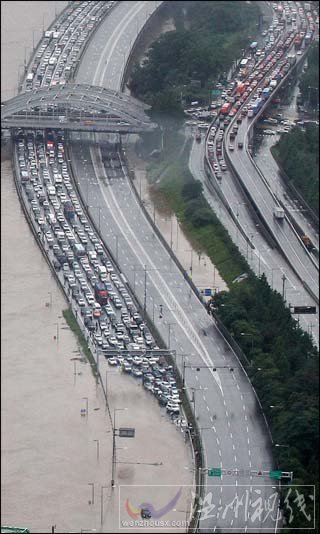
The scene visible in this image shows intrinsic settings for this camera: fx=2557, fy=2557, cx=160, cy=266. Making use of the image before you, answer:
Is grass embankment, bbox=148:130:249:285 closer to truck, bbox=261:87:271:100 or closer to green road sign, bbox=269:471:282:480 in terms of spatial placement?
truck, bbox=261:87:271:100

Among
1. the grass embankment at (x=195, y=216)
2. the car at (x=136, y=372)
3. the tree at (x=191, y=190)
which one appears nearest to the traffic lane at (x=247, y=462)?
the car at (x=136, y=372)

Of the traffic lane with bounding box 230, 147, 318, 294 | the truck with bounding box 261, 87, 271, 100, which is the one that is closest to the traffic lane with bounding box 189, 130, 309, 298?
the traffic lane with bounding box 230, 147, 318, 294

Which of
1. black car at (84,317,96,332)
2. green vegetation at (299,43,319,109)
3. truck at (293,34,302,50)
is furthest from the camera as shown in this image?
truck at (293,34,302,50)

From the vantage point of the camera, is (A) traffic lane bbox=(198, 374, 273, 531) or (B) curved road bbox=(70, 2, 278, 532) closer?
(A) traffic lane bbox=(198, 374, 273, 531)

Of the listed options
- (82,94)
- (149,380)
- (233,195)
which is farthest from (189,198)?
(149,380)

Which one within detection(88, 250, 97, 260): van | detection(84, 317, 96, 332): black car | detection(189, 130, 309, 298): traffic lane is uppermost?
detection(189, 130, 309, 298): traffic lane

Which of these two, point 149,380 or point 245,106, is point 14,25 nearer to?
point 149,380

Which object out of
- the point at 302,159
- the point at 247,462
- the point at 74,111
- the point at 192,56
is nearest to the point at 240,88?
the point at 192,56
